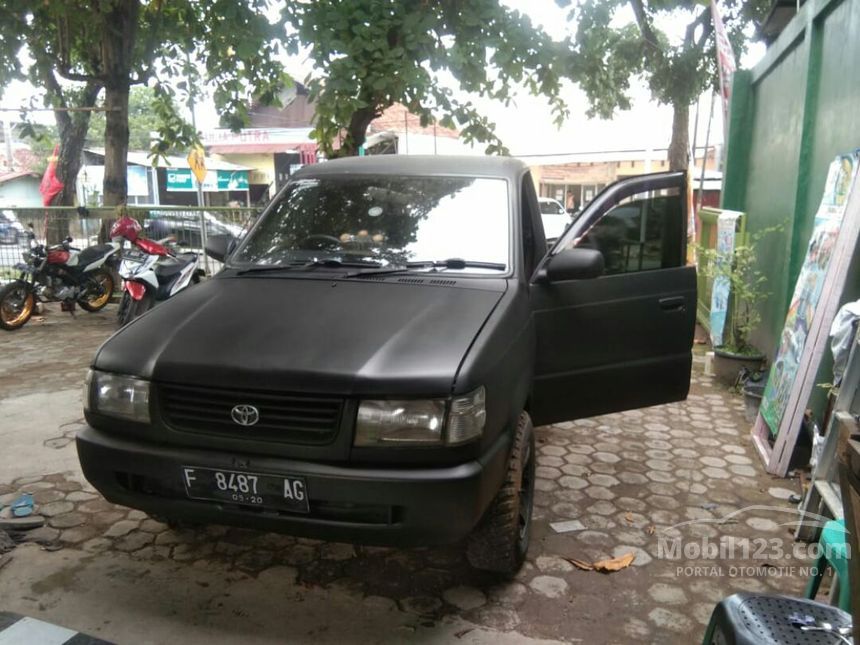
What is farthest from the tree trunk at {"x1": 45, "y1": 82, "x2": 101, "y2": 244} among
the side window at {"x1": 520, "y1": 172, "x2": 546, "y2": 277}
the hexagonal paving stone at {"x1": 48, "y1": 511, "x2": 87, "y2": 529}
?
the side window at {"x1": 520, "y1": 172, "x2": 546, "y2": 277}

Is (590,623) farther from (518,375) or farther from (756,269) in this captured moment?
(756,269)

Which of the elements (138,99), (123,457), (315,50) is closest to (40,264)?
(315,50)

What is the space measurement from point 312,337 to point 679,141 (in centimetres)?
1706

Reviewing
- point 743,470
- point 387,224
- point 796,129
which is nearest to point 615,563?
point 743,470

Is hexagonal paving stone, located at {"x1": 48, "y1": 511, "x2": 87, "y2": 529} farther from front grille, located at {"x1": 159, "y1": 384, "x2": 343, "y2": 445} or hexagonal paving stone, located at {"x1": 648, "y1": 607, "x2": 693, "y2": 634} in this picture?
hexagonal paving stone, located at {"x1": 648, "y1": 607, "x2": 693, "y2": 634}

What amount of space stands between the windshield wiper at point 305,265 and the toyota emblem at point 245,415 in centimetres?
104

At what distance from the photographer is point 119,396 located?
2584 millimetres

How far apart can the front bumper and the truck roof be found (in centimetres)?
166

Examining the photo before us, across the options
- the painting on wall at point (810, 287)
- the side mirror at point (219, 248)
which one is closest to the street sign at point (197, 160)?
the side mirror at point (219, 248)

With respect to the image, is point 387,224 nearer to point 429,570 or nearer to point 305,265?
point 305,265

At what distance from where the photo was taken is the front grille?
92.8 inches

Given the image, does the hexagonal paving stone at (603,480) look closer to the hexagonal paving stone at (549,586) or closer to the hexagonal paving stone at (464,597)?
the hexagonal paving stone at (549,586)

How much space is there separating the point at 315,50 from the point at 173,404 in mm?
5426

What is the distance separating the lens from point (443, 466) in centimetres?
233
